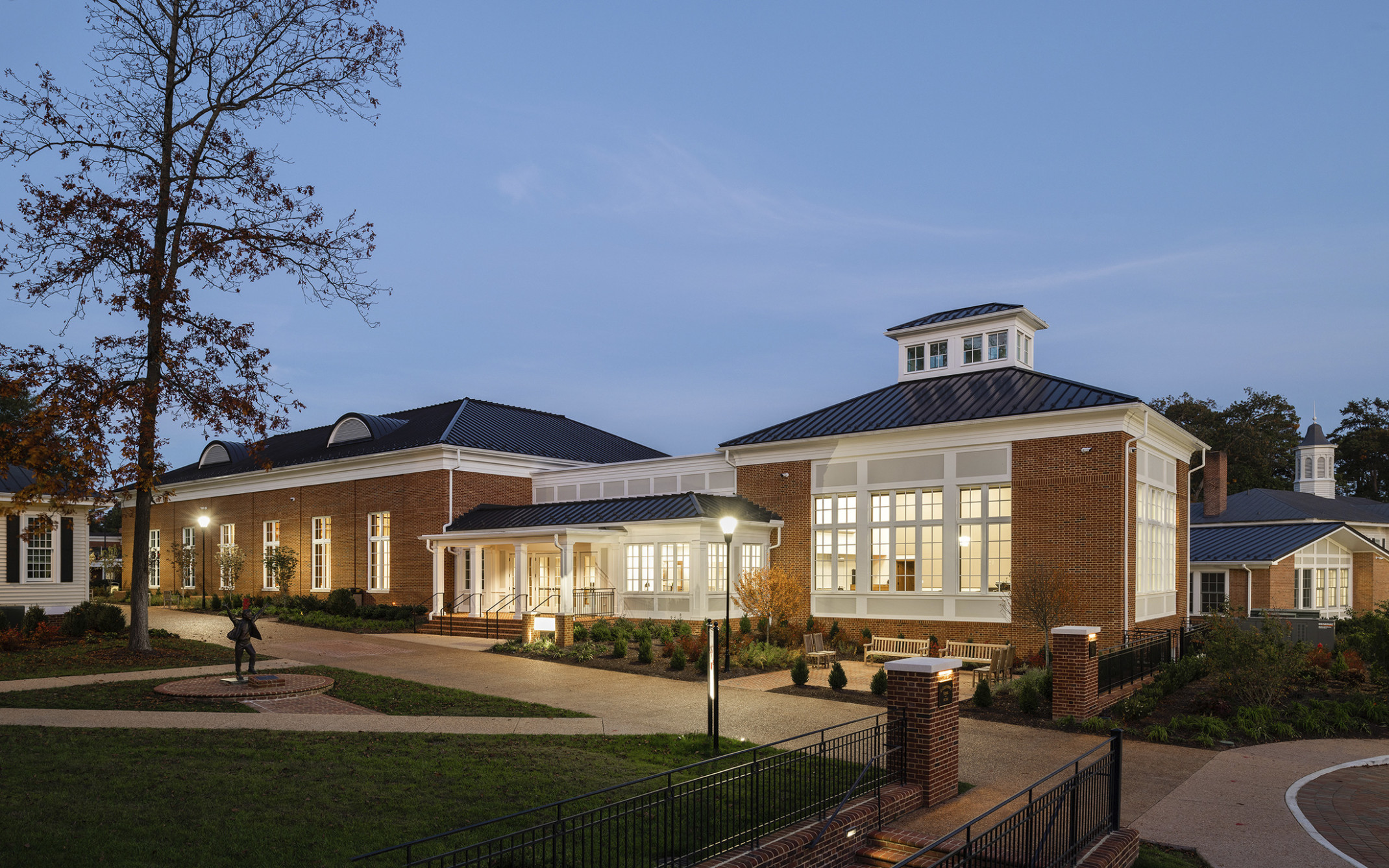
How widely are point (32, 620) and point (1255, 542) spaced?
39759 millimetres

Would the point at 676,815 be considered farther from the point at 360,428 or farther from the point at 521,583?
the point at 360,428

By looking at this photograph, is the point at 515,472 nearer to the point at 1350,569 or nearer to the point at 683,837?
the point at 683,837

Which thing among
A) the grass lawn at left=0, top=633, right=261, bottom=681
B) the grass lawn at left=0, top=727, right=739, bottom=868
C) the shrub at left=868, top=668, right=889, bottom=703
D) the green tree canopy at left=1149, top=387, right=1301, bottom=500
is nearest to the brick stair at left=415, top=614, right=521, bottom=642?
the grass lawn at left=0, top=633, right=261, bottom=681

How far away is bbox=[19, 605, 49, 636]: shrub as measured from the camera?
23562mm

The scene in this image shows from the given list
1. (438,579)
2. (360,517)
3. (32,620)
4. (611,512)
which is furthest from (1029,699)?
(360,517)

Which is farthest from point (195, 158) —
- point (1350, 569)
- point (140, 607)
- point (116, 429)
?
point (1350, 569)

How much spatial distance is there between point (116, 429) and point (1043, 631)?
828 inches

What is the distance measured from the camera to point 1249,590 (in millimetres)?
33625

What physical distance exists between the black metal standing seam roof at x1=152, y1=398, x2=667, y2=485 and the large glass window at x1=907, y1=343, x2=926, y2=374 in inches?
479

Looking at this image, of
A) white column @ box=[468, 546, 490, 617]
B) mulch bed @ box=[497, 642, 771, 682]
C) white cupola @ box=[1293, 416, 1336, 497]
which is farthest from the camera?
white cupola @ box=[1293, 416, 1336, 497]

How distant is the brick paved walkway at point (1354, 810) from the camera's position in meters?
9.67

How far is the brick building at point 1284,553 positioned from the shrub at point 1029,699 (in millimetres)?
17688

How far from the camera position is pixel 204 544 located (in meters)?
44.3

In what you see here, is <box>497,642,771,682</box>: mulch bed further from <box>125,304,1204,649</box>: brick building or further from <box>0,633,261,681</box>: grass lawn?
<box>0,633,261,681</box>: grass lawn
